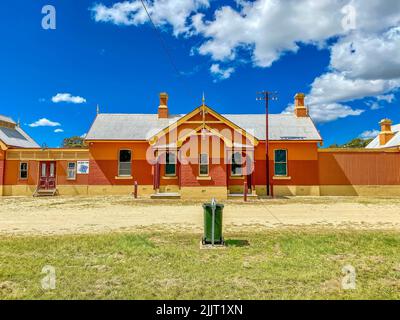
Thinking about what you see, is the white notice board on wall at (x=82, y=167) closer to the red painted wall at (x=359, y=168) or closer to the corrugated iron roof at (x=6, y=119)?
the corrugated iron roof at (x=6, y=119)

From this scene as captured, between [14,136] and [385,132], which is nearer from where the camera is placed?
[14,136]

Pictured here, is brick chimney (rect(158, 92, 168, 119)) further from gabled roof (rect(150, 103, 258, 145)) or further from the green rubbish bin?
the green rubbish bin

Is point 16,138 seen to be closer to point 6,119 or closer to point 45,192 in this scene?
point 6,119

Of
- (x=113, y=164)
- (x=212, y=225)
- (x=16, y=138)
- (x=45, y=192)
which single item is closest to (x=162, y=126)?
(x=113, y=164)

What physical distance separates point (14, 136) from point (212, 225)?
2718 cm

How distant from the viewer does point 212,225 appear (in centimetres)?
699

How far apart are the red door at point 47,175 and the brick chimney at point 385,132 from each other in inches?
1174

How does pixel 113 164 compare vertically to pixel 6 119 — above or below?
below

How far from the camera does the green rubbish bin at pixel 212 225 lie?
274 inches

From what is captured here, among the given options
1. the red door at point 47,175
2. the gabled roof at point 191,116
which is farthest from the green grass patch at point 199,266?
the red door at point 47,175

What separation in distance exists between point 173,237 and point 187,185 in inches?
437

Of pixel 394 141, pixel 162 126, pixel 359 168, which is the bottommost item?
pixel 359 168

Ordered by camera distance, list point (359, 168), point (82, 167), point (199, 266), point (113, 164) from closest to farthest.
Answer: point (199, 266) < point (359, 168) < point (113, 164) < point (82, 167)
